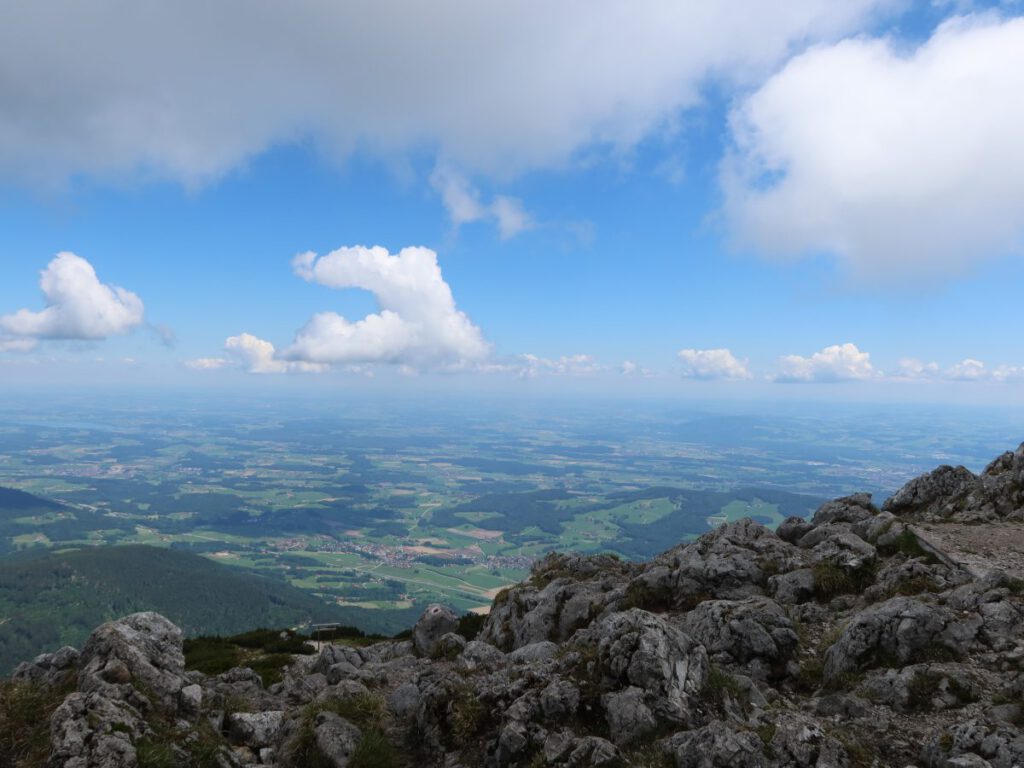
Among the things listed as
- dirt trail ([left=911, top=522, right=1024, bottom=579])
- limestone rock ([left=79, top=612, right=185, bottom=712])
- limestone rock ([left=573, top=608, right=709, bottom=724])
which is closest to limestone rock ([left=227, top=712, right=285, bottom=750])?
limestone rock ([left=79, top=612, right=185, bottom=712])

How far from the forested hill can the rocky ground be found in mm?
133358

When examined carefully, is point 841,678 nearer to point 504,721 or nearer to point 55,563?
point 504,721

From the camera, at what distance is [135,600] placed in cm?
15338

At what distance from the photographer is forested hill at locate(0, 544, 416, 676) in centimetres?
13500

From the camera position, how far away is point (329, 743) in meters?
12.5

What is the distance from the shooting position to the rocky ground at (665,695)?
10242mm

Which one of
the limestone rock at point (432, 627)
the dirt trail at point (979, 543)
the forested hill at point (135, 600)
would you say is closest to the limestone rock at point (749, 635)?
the dirt trail at point (979, 543)

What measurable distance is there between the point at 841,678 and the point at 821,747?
18.5 feet

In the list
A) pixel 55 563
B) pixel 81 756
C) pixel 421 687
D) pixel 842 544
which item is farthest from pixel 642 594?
pixel 55 563

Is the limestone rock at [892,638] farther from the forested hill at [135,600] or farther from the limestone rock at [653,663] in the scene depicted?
the forested hill at [135,600]

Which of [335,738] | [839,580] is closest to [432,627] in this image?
[335,738]

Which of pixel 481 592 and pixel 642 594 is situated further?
pixel 481 592

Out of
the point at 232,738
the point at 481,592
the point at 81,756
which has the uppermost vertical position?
the point at 81,756

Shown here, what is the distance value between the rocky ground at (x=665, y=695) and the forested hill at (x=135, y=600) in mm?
133358
